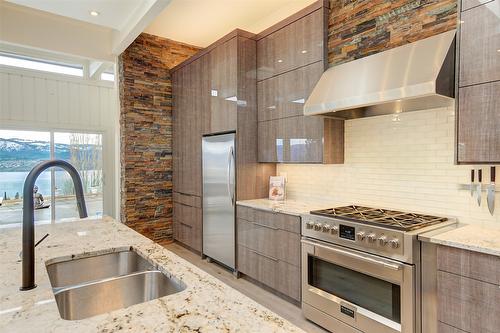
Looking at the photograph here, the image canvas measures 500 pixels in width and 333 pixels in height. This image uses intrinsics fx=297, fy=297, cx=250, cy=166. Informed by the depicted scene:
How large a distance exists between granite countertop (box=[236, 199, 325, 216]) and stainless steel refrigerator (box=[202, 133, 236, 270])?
0.28 meters

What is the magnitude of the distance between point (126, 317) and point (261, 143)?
2.91m

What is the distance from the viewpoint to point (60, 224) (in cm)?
204

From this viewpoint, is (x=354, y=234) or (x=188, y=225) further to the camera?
(x=188, y=225)

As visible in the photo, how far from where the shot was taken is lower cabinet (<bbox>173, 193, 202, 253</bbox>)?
4293 millimetres

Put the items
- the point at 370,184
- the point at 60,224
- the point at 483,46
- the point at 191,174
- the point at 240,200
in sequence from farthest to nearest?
the point at 191,174, the point at 240,200, the point at 370,184, the point at 60,224, the point at 483,46

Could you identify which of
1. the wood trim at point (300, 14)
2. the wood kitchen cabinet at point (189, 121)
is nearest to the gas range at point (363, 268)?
the wood trim at point (300, 14)

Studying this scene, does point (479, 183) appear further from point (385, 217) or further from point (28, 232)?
point (28, 232)

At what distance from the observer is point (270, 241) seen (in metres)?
3.07

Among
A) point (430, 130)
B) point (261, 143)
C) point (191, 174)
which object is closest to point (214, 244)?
point (191, 174)

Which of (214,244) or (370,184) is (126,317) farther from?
(214,244)

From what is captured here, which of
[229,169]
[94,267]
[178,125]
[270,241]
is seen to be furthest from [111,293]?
[178,125]

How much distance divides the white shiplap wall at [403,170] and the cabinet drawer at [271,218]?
0.63 metres

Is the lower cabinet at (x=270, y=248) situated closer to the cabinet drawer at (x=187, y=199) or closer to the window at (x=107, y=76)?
the cabinet drawer at (x=187, y=199)

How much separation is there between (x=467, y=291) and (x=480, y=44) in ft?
4.93
